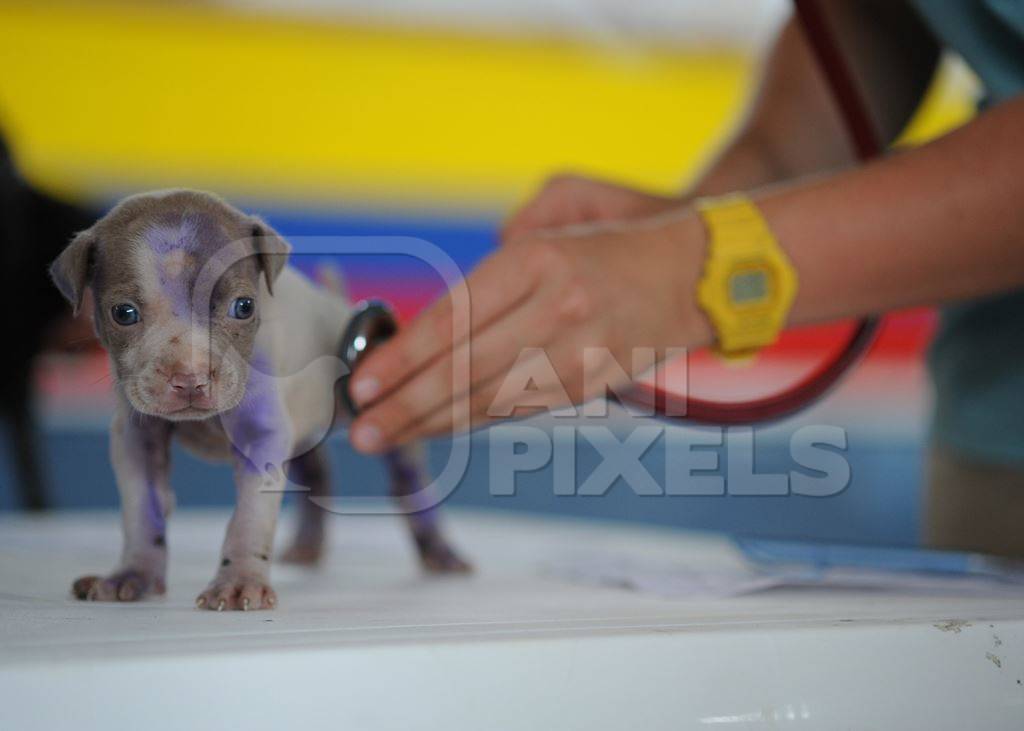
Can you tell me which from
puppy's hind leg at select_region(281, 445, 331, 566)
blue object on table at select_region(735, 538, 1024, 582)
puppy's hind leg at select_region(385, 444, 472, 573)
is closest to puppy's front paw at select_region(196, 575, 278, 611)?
puppy's hind leg at select_region(281, 445, 331, 566)

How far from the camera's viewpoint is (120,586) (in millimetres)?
481

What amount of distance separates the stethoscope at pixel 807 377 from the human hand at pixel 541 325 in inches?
0.9

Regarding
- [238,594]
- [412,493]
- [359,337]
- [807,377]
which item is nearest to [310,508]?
[412,493]

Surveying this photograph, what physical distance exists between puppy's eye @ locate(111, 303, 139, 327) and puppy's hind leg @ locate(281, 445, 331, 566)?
169mm

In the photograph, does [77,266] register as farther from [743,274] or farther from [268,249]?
[743,274]

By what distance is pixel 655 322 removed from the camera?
2.10 ft

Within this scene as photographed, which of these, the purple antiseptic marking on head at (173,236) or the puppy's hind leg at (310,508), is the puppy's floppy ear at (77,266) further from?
the puppy's hind leg at (310,508)

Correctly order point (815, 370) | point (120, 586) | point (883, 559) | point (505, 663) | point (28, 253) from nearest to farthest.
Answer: point (505, 663) → point (120, 586) → point (28, 253) → point (883, 559) → point (815, 370)

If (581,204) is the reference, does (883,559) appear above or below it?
below

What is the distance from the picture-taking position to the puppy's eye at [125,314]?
Answer: 1.42 ft

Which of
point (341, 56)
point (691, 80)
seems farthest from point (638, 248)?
point (691, 80)

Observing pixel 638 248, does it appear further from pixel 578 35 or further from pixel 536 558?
pixel 578 35

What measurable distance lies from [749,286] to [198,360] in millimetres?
362

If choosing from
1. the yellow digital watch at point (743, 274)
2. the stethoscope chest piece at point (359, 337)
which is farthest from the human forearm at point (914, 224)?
the stethoscope chest piece at point (359, 337)
